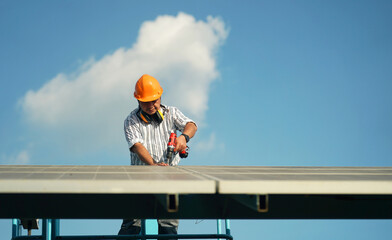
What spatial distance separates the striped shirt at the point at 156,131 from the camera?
659 centimetres

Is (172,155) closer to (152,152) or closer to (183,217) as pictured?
(152,152)

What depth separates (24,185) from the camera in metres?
2.30

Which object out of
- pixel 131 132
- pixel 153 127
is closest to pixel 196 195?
pixel 131 132

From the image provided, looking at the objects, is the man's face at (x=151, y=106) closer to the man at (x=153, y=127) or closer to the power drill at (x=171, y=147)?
the man at (x=153, y=127)

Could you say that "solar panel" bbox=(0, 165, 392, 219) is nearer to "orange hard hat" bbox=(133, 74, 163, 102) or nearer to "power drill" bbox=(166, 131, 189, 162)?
"power drill" bbox=(166, 131, 189, 162)

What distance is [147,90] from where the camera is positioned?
6.69 metres

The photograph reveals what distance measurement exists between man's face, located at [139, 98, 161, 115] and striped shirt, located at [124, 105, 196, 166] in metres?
0.14

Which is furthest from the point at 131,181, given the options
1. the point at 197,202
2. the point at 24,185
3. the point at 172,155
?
the point at 172,155

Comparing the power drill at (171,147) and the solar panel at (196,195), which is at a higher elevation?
the power drill at (171,147)

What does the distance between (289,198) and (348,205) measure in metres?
0.45

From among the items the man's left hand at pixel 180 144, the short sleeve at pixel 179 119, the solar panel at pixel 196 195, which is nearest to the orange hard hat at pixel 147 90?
the short sleeve at pixel 179 119

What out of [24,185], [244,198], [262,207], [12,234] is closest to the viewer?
[24,185]

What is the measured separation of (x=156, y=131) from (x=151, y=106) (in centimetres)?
40

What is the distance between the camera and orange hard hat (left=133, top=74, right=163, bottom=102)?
6.60 metres
